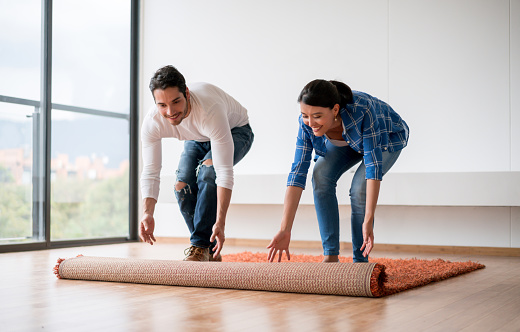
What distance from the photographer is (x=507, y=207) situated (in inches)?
158

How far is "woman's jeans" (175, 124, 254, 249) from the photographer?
2674 mm

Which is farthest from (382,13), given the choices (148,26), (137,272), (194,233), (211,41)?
(137,272)

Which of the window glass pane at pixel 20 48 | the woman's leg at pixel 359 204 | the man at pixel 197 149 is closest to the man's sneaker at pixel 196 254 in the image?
the man at pixel 197 149

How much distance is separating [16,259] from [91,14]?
2398 mm

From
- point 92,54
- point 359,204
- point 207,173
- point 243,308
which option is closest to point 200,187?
point 207,173

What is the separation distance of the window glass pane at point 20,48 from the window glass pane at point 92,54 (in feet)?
0.65

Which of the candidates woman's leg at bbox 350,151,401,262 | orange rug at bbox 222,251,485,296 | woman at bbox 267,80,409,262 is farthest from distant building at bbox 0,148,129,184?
woman's leg at bbox 350,151,401,262

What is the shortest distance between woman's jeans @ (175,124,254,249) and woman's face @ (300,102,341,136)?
64cm

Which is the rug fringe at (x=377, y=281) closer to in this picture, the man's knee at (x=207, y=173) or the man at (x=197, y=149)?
the man at (x=197, y=149)

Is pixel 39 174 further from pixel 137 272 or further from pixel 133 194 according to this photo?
pixel 137 272

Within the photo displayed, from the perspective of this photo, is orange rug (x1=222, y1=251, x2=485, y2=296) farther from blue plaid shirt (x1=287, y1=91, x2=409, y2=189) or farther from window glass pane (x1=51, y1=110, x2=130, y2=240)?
window glass pane (x1=51, y1=110, x2=130, y2=240)

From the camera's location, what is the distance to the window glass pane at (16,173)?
4156mm

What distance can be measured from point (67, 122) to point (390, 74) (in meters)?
2.57

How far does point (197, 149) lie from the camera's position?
2.81 meters
